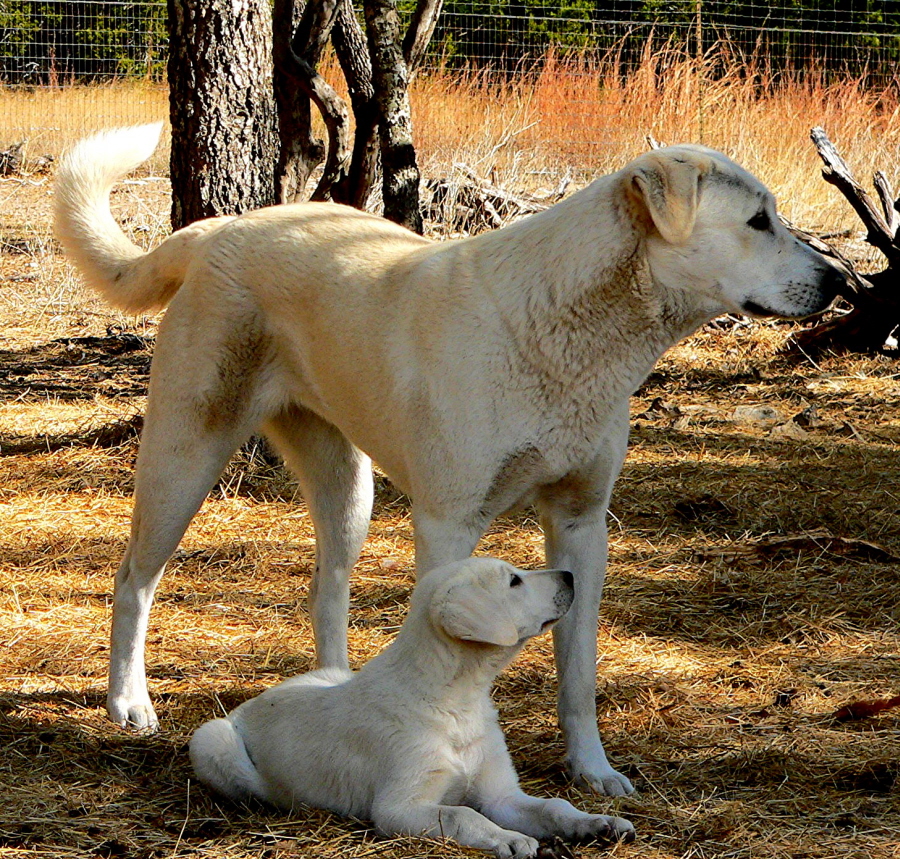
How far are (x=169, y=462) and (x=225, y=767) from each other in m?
1.09

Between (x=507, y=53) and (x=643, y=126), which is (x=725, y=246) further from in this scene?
(x=507, y=53)

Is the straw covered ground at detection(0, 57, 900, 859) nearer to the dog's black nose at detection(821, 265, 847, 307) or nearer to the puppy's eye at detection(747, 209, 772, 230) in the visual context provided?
the dog's black nose at detection(821, 265, 847, 307)

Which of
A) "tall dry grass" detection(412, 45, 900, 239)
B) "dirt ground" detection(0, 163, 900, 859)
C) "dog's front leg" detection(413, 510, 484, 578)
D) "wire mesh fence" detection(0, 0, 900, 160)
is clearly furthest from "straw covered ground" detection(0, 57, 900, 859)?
"wire mesh fence" detection(0, 0, 900, 160)

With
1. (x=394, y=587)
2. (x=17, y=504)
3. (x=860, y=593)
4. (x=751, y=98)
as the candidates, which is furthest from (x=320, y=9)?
(x=751, y=98)

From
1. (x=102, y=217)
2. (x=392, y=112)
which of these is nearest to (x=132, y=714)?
(x=102, y=217)

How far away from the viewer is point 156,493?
377 cm

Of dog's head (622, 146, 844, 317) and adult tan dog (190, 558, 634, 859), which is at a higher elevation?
dog's head (622, 146, 844, 317)

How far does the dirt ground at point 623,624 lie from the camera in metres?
2.95

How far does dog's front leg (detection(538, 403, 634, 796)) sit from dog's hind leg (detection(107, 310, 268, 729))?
3.30ft

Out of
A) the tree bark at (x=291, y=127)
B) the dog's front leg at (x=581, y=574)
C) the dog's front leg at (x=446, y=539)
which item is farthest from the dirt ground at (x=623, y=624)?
the tree bark at (x=291, y=127)

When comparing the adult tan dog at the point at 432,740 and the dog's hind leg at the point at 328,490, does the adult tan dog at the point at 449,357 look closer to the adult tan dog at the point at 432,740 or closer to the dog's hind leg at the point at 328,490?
the dog's hind leg at the point at 328,490

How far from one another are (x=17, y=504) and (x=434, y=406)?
3.16m

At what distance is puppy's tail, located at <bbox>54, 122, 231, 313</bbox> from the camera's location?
4141 mm

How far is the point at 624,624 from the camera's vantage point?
4.44 meters
